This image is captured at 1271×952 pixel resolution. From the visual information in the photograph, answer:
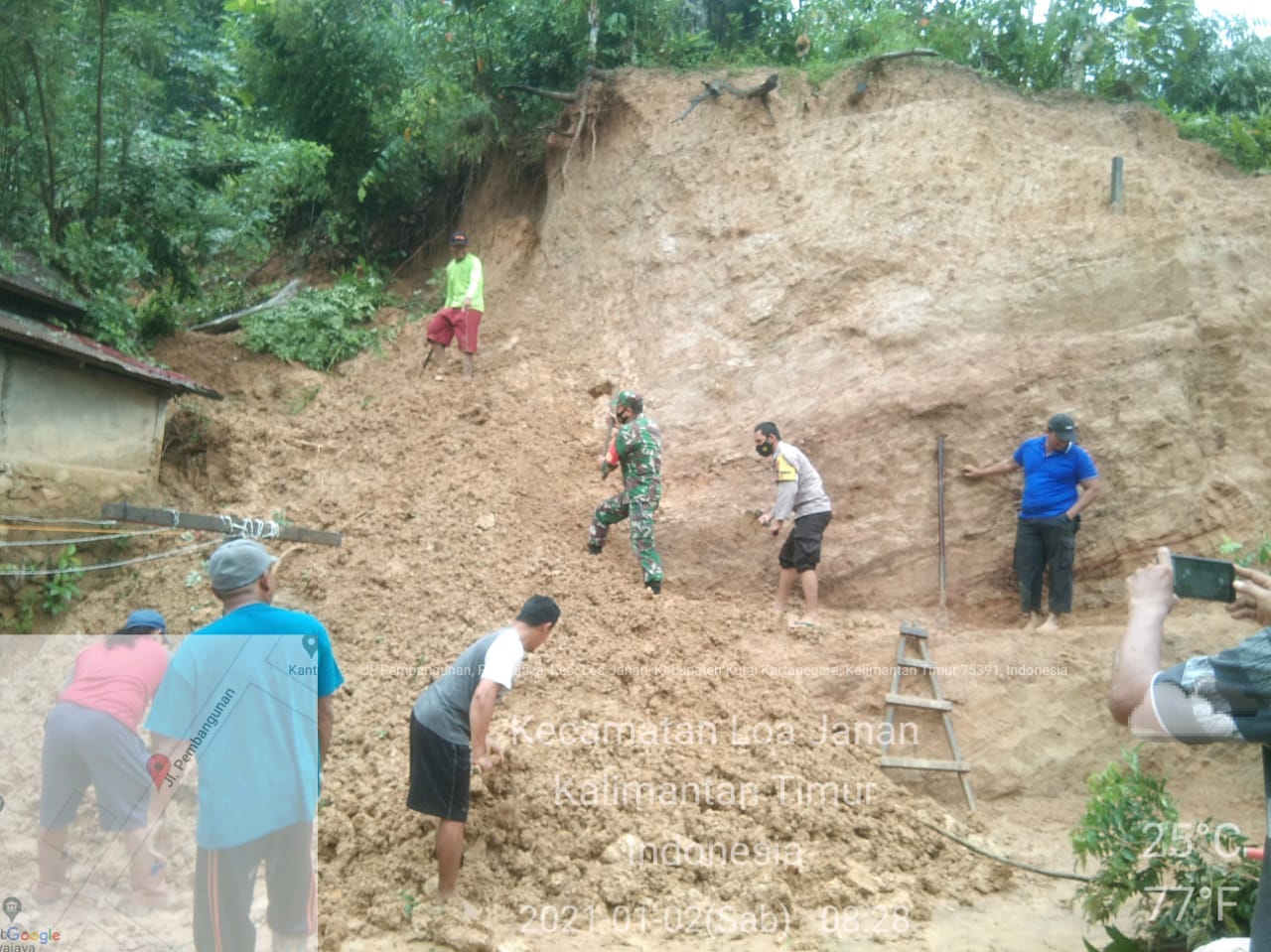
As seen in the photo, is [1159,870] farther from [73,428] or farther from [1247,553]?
[73,428]

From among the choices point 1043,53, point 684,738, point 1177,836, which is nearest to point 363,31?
point 1043,53

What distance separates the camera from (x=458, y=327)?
1127 cm

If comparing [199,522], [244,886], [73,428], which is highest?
[73,428]

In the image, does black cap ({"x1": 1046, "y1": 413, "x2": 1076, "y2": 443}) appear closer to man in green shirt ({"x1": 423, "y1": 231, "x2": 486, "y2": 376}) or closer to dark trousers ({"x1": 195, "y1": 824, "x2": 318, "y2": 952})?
man in green shirt ({"x1": 423, "y1": 231, "x2": 486, "y2": 376})

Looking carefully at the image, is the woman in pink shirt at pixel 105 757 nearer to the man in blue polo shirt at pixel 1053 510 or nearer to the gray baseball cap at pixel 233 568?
the gray baseball cap at pixel 233 568

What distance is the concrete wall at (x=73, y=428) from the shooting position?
28.3ft

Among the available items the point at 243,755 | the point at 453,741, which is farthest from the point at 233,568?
the point at 453,741

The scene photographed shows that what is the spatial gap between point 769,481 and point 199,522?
504cm

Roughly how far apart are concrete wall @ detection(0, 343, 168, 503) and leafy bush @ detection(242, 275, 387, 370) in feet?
7.04

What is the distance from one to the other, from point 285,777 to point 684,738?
12.4ft

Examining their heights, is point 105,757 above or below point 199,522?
below

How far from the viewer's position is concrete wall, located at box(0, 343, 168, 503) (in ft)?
28.3


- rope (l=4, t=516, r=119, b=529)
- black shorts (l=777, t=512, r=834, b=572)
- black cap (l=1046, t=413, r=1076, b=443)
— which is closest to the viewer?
rope (l=4, t=516, r=119, b=529)

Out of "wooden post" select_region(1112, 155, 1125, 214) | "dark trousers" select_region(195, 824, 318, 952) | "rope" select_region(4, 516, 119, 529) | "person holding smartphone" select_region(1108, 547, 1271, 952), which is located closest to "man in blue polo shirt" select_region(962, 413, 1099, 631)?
"wooden post" select_region(1112, 155, 1125, 214)
